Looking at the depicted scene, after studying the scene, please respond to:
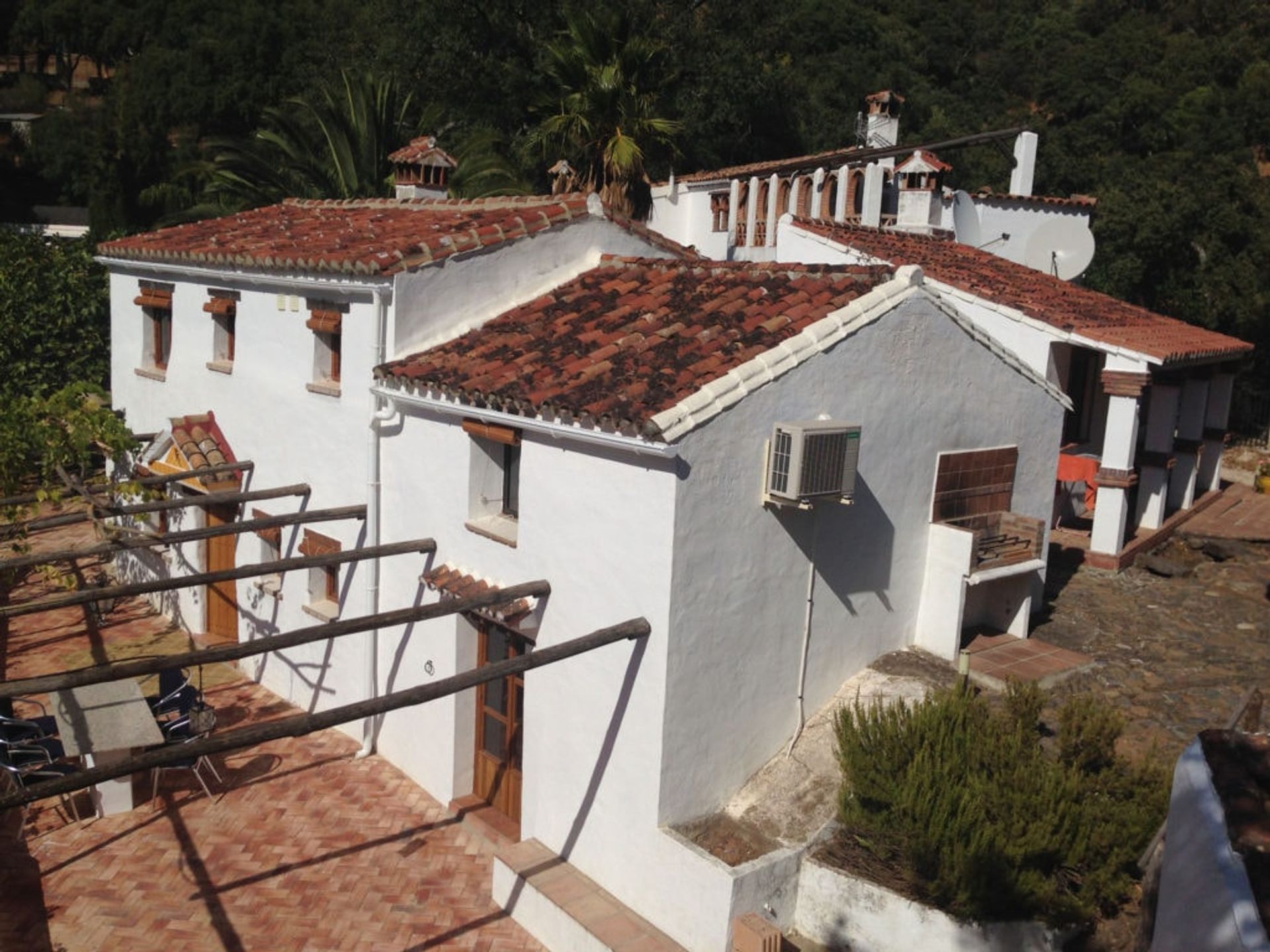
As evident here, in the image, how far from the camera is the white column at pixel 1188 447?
1883cm

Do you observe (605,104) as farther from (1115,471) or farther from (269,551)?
(1115,471)

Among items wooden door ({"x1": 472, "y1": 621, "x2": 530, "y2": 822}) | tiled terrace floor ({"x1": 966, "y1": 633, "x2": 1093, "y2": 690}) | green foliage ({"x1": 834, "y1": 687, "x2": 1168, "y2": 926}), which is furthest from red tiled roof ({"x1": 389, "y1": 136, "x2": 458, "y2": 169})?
green foliage ({"x1": 834, "y1": 687, "x2": 1168, "y2": 926})

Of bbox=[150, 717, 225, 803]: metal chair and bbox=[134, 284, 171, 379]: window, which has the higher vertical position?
bbox=[134, 284, 171, 379]: window

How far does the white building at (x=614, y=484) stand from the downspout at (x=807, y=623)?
0.06ft

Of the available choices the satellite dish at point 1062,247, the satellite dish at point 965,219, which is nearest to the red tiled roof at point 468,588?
the satellite dish at point 1062,247

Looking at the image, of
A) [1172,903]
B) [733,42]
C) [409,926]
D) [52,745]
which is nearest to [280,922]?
[409,926]

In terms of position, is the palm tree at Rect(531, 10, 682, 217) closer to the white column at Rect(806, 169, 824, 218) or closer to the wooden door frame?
the white column at Rect(806, 169, 824, 218)

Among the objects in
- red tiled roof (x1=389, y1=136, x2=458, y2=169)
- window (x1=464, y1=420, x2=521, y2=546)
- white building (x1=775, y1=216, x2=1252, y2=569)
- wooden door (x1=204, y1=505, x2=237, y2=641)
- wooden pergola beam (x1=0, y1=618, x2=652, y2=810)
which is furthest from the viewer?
red tiled roof (x1=389, y1=136, x2=458, y2=169)

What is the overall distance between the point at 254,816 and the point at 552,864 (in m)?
3.20

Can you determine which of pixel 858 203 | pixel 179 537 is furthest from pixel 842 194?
pixel 179 537

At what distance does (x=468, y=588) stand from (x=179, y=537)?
2601 mm

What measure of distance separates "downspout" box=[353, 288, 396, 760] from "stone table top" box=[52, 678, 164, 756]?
6.83ft

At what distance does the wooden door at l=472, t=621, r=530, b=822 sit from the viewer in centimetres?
959

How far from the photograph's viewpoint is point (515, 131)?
97.2 ft
